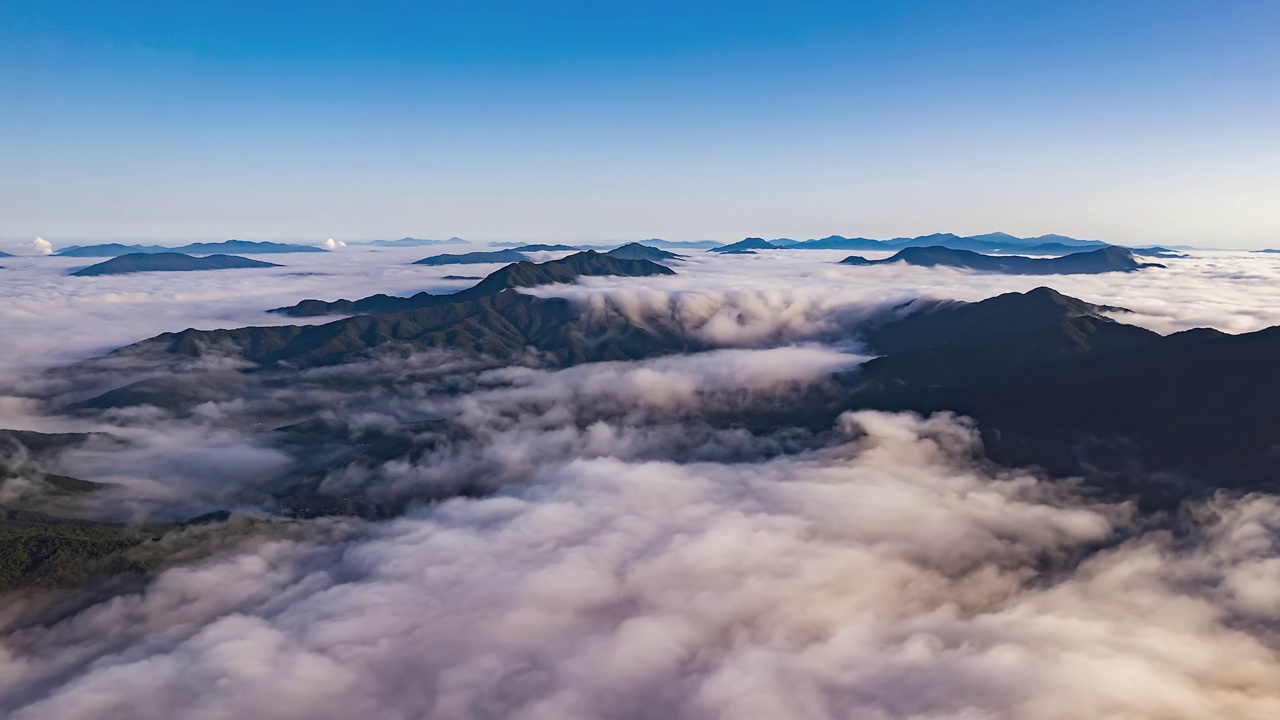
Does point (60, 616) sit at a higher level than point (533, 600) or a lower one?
lower

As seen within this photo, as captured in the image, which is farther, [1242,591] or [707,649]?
[1242,591]

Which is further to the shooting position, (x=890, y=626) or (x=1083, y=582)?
(x=1083, y=582)

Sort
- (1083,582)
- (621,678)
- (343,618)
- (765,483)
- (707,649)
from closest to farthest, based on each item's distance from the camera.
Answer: (621,678) < (707,649) < (343,618) < (1083,582) < (765,483)

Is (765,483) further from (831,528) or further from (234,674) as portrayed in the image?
(234,674)

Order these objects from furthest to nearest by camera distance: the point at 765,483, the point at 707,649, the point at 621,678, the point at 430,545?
the point at 765,483 < the point at 430,545 < the point at 707,649 < the point at 621,678

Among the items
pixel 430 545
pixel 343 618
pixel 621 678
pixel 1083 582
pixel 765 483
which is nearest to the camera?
pixel 621 678

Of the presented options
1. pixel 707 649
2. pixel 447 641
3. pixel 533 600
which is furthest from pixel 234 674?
pixel 707 649

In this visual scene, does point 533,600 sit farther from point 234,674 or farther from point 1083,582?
point 1083,582

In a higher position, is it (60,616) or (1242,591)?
(1242,591)

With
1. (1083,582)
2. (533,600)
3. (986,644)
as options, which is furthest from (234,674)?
(1083,582)
